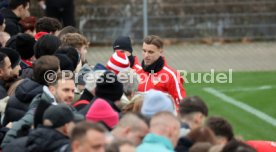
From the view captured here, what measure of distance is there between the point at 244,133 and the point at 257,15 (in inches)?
350

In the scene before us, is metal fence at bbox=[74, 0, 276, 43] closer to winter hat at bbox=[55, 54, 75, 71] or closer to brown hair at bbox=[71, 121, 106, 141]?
winter hat at bbox=[55, 54, 75, 71]

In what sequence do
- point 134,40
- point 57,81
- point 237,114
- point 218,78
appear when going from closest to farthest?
point 57,81 → point 237,114 → point 218,78 → point 134,40

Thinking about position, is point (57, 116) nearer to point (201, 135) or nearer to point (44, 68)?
point (201, 135)

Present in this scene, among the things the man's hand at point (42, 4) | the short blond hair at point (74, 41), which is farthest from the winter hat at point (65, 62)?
the man's hand at point (42, 4)

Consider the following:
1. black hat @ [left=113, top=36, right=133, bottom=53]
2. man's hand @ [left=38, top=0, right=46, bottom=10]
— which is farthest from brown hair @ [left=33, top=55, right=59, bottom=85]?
man's hand @ [left=38, top=0, right=46, bottom=10]

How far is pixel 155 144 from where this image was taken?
9164 mm

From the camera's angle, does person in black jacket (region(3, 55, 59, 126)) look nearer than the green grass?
Yes

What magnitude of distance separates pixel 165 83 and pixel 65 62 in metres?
1.78

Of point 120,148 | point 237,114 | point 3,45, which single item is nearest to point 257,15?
point 237,114

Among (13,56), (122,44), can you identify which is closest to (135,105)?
(13,56)

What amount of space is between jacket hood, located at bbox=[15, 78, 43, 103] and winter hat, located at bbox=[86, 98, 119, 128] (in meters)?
1.44

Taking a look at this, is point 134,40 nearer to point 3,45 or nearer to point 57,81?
point 3,45

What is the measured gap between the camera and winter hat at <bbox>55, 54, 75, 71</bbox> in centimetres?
1303

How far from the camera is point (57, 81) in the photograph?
11625 millimetres
